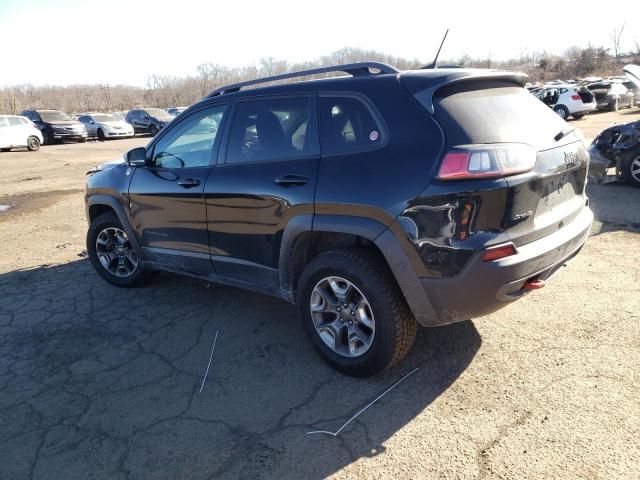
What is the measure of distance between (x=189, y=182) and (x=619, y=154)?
741 centimetres

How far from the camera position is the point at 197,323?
13.5 feet

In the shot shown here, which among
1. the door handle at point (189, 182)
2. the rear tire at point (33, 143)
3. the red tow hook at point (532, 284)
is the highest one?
the door handle at point (189, 182)

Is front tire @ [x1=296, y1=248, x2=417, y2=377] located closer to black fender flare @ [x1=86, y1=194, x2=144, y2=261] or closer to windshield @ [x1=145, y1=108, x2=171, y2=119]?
black fender flare @ [x1=86, y1=194, x2=144, y2=261]

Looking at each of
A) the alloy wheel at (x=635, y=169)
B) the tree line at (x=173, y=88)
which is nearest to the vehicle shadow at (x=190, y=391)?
the alloy wheel at (x=635, y=169)

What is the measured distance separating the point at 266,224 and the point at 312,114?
2.65 ft

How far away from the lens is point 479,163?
2.60 meters

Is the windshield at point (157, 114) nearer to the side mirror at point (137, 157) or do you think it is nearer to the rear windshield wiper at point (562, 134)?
the side mirror at point (137, 157)

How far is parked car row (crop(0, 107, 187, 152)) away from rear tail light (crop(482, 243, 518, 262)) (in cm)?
1963

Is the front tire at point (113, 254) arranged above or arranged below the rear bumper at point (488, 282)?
below

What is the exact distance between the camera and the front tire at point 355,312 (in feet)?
9.66

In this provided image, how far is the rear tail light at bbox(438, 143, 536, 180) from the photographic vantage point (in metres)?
2.59

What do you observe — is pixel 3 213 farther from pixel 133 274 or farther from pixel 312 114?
pixel 312 114

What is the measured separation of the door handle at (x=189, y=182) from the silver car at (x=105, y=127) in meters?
27.7

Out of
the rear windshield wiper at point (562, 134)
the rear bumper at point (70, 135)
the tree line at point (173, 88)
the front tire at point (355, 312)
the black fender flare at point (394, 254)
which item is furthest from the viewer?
the tree line at point (173, 88)
